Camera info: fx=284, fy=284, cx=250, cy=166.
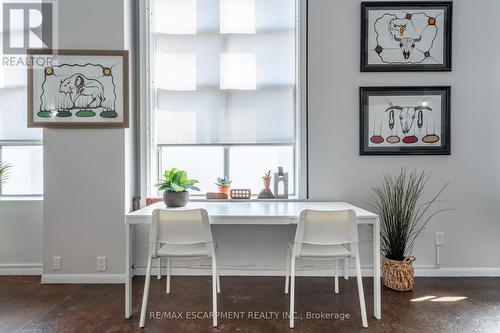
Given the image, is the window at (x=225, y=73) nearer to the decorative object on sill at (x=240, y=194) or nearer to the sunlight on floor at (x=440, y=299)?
the decorative object on sill at (x=240, y=194)

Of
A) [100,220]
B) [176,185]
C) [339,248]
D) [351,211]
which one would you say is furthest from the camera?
[100,220]

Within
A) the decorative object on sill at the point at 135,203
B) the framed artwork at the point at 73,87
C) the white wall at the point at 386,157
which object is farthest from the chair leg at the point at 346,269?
the framed artwork at the point at 73,87

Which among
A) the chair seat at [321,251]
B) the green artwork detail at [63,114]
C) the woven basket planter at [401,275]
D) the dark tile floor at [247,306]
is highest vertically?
the green artwork detail at [63,114]

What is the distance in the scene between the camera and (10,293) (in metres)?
2.43

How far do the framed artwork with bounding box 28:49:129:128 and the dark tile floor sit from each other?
1.49m

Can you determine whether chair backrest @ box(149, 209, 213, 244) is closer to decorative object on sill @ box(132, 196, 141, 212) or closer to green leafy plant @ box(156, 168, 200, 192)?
green leafy plant @ box(156, 168, 200, 192)

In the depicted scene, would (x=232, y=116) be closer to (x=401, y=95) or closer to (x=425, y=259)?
(x=401, y=95)

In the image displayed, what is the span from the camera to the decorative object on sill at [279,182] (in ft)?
9.28

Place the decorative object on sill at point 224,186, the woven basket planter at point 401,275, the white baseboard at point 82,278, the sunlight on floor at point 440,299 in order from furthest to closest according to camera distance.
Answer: the decorative object on sill at point 224,186
the white baseboard at point 82,278
the woven basket planter at point 401,275
the sunlight on floor at point 440,299

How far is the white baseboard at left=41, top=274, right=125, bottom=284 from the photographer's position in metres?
2.61

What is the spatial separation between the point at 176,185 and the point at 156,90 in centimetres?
112

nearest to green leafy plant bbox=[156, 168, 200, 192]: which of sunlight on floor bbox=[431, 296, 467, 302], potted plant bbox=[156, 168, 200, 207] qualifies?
potted plant bbox=[156, 168, 200, 207]

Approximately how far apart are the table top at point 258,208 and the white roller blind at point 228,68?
641mm

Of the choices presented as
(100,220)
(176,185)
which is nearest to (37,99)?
(100,220)
